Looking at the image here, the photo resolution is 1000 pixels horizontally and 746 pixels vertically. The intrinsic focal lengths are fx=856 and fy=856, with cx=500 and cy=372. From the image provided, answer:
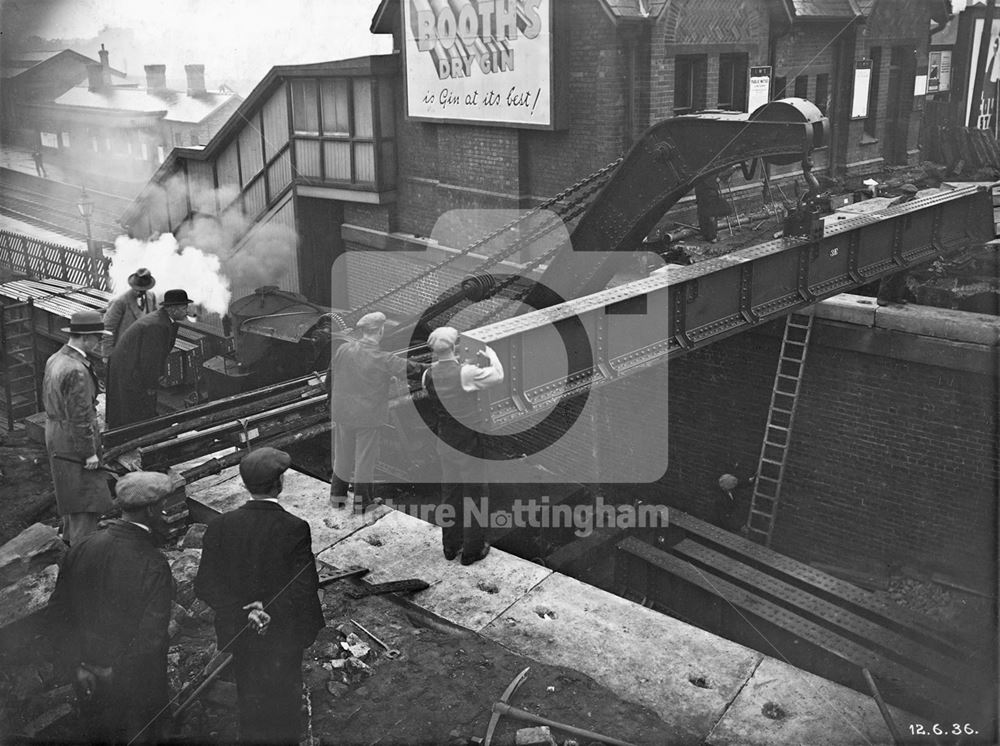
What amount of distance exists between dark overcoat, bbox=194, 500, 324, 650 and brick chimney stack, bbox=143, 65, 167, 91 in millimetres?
29820

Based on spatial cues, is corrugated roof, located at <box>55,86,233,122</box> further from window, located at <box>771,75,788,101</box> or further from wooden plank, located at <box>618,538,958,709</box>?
wooden plank, located at <box>618,538,958,709</box>

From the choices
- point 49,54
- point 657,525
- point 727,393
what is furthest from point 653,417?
point 49,54

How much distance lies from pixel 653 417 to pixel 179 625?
23.5 ft

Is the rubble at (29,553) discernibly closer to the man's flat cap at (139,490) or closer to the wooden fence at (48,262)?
the man's flat cap at (139,490)

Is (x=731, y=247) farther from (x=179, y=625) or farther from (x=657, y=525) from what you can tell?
(x=179, y=625)

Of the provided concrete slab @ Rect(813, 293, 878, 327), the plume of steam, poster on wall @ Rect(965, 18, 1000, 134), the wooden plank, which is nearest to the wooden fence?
the plume of steam

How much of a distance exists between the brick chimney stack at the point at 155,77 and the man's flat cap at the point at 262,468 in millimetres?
29759

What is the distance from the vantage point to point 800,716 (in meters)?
5.12

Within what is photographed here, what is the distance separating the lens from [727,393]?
10.9 metres

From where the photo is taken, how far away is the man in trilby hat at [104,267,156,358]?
782cm

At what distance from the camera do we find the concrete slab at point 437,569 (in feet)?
20.6

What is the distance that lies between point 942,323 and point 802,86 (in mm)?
8600

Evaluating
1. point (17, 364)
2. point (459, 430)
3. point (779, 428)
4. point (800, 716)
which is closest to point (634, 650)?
point (800, 716)

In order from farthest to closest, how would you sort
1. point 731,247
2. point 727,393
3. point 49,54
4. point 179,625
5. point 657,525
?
point 49,54, point 727,393, point 657,525, point 731,247, point 179,625
